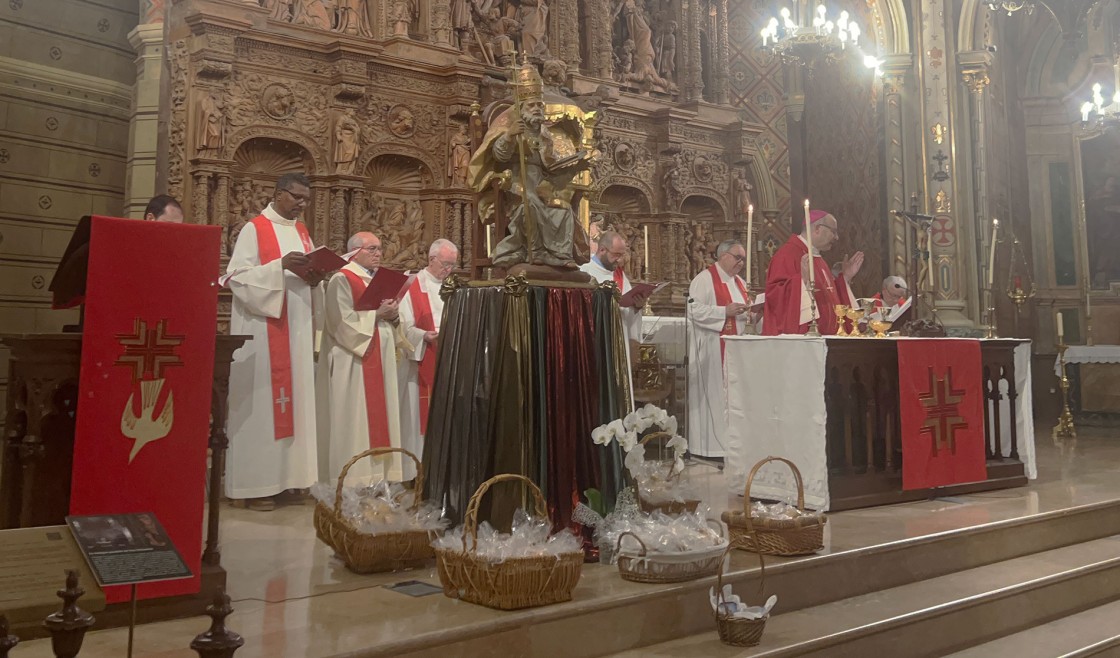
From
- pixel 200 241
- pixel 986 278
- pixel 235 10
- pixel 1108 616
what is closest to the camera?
pixel 200 241

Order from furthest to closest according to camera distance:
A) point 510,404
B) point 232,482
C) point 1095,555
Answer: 1. point 232,482
2. point 1095,555
3. point 510,404

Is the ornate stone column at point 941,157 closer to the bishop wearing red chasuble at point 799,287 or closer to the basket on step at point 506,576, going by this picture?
the bishop wearing red chasuble at point 799,287

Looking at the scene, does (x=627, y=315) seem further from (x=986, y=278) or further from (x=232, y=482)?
(x=986, y=278)

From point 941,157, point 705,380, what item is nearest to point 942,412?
point 705,380

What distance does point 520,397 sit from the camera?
14.2ft

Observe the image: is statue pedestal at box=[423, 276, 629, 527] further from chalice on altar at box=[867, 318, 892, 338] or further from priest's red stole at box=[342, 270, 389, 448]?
chalice on altar at box=[867, 318, 892, 338]

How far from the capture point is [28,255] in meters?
8.36

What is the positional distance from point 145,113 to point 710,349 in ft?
19.1

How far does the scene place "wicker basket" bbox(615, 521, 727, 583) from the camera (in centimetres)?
390

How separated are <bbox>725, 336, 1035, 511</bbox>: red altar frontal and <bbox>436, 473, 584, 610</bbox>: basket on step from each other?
104 inches

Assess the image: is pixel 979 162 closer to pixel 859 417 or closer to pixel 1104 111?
pixel 1104 111

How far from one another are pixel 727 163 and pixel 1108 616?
26.0 feet

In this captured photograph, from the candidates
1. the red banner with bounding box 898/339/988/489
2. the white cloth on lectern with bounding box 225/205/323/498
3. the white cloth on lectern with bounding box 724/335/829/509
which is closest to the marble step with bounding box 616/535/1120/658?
the red banner with bounding box 898/339/988/489

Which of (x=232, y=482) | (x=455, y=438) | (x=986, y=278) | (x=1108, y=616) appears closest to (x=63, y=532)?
(x=455, y=438)
